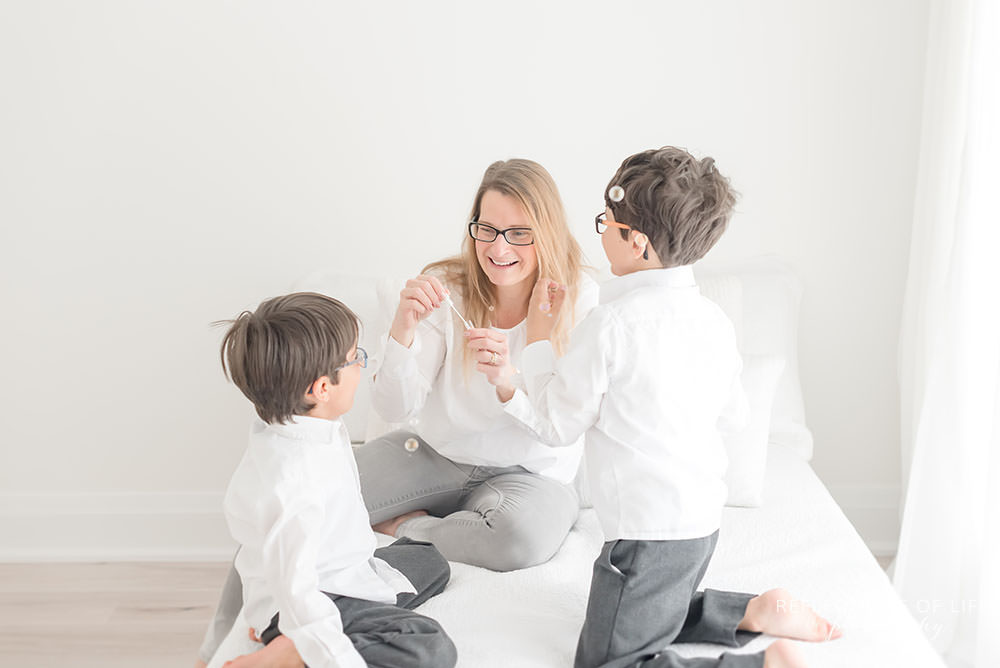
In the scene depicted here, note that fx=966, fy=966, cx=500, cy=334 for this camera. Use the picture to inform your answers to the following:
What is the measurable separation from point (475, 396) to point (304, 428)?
0.61 m

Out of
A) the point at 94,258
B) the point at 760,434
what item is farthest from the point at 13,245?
the point at 760,434

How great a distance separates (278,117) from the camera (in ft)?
9.09

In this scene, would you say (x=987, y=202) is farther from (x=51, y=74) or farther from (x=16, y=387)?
(x=16, y=387)

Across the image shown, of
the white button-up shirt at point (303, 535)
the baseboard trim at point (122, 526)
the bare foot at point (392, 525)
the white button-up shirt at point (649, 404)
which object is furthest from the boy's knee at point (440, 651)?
the baseboard trim at point (122, 526)

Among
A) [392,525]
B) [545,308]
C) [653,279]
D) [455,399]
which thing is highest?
[653,279]

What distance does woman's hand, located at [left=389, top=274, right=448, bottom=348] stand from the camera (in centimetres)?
195

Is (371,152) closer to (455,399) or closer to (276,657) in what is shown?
(455,399)

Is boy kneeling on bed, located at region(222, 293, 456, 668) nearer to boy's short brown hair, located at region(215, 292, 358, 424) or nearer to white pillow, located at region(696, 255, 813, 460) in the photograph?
boy's short brown hair, located at region(215, 292, 358, 424)

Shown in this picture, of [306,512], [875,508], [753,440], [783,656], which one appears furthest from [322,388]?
[875,508]

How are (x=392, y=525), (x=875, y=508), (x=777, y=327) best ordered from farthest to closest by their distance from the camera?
1. (x=875, y=508)
2. (x=777, y=327)
3. (x=392, y=525)

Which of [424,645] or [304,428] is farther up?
[304,428]

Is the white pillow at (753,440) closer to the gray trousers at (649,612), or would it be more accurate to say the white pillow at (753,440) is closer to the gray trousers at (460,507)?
the gray trousers at (460,507)

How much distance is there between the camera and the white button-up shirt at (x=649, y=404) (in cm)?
155

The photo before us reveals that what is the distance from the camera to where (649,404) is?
156 cm
